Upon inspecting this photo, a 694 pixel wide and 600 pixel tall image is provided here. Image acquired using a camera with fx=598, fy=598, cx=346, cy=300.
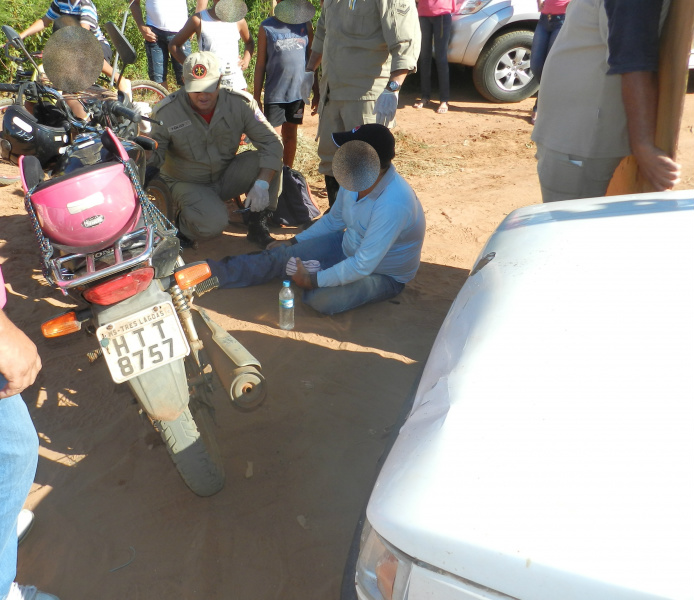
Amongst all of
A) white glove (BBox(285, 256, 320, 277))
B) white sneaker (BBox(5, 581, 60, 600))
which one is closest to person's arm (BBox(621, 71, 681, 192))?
white glove (BBox(285, 256, 320, 277))

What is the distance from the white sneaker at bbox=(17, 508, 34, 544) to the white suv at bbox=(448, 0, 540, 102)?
7147mm

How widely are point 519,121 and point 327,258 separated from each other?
4.64 metres

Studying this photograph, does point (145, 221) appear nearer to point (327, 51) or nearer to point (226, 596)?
point (226, 596)

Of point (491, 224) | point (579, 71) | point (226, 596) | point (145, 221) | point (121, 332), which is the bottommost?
point (226, 596)

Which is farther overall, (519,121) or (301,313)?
(519,121)

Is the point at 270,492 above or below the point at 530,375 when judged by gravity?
below

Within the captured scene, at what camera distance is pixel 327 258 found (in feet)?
13.4

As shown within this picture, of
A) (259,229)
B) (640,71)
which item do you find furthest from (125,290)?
(259,229)

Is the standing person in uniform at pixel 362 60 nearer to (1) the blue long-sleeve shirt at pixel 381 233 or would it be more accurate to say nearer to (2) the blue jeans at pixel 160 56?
(1) the blue long-sleeve shirt at pixel 381 233

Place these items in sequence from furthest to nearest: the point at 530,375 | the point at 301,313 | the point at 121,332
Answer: the point at 301,313 < the point at 121,332 < the point at 530,375

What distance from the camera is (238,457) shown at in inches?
109

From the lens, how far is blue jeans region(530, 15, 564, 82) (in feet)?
21.0

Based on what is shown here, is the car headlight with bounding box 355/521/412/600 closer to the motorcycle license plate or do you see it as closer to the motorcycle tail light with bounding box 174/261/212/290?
the motorcycle license plate

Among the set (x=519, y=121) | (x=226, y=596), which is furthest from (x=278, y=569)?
(x=519, y=121)
